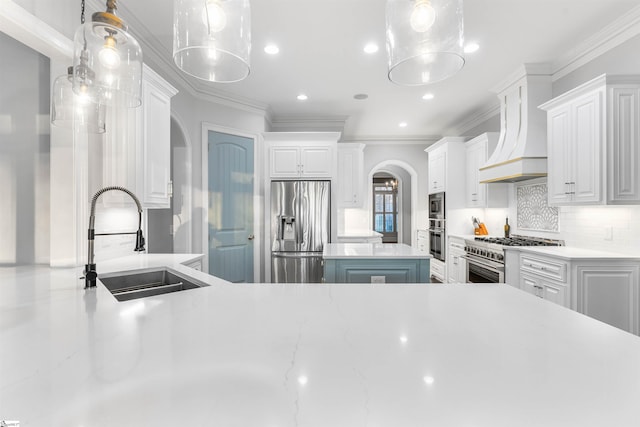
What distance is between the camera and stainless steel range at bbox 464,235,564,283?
11.3ft

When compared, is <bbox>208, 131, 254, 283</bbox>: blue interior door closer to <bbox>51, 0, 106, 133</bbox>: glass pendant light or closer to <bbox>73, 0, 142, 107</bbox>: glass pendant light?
<bbox>51, 0, 106, 133</bbox>: glass pendant light

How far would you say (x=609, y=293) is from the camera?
2.52 meters

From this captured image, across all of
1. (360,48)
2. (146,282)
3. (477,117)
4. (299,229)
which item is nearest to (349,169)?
(299,229)

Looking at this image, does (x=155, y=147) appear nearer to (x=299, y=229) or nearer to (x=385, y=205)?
(x=299, y=229)

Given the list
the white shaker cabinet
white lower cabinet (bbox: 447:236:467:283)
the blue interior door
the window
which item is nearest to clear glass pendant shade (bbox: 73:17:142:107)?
the white shaker cabinet

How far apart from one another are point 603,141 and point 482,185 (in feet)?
6.72

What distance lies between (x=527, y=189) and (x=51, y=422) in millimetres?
4813

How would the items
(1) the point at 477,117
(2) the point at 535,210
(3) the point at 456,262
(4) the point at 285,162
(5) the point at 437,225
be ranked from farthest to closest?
(5) the point at 437,225 → (1) the point at 477,117 → (3) the point at 456,262 → (4) the point at 285,162 → (2) the point at 535,210

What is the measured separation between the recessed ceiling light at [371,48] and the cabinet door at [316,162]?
5.26ft

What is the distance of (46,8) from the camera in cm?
181

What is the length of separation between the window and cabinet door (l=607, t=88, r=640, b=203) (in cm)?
799

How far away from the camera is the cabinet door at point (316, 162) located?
4441mm

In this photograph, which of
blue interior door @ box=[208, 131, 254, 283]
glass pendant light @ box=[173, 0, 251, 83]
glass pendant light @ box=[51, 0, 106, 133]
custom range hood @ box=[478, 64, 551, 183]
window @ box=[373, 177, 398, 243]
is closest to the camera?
glass pendant light @ box=[173, 0, 251, 83]

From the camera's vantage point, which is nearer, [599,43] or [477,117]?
[599,43]
